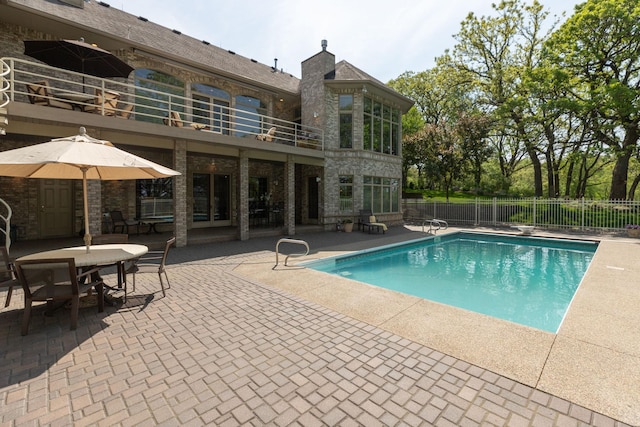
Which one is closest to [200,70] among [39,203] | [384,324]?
[39,203]

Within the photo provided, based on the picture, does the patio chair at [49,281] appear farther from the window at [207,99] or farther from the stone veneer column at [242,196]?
the window at [207,99]

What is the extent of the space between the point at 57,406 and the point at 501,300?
7320mm

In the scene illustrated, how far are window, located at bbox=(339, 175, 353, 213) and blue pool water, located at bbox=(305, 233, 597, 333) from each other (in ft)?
14.4

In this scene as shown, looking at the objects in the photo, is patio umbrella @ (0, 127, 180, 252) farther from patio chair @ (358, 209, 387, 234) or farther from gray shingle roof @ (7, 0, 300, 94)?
patio chair @ (358, 209, 387, 234)

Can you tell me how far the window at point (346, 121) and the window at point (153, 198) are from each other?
859cm

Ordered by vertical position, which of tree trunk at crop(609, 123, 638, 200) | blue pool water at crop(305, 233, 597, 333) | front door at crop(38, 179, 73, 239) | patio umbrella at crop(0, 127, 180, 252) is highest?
tree trunk at crop(609, 123, 638, 200)

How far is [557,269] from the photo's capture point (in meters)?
8.85

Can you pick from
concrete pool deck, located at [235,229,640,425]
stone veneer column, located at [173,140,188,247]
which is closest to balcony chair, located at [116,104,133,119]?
stone veneer column, located at [173,140,188,247]

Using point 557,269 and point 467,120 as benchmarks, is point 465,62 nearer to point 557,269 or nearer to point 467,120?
point 467,120

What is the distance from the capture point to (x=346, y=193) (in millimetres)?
15133

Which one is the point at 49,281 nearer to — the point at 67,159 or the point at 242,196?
the point at 67,159

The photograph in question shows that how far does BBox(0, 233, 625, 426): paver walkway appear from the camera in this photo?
2.25 meters

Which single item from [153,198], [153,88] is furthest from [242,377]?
[153,88]

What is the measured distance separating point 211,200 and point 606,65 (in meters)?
23.3
